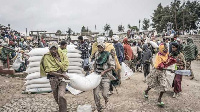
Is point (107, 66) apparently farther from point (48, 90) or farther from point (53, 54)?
point (48, 90)

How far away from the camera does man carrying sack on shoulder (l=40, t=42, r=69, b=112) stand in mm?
3668

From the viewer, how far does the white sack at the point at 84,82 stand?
363cm

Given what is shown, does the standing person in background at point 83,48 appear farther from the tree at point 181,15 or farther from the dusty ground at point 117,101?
the tree at point 181,15

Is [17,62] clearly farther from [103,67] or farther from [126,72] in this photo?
[103,67]

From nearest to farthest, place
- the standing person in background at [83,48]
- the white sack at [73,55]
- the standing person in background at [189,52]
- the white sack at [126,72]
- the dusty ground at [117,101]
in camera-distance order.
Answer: the dusty ground at [117,101], the white sack at [126,72], the white sack at [73,55], the standing person in background at [83,48], the standing person in background at [189,52]

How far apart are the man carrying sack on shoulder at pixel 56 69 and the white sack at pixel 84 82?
0.51ft

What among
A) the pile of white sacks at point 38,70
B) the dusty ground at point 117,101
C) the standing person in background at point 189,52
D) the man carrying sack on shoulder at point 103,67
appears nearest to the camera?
the man carrying sack on shoulder at point 103,67

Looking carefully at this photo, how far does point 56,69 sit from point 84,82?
581 mm

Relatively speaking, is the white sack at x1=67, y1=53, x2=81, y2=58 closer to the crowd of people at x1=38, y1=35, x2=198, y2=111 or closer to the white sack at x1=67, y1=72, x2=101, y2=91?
the crowd of people at x1=38, y1=35, x2=198, y2=111

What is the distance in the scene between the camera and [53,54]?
3.76m

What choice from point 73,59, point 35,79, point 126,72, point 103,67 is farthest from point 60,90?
point 73,59

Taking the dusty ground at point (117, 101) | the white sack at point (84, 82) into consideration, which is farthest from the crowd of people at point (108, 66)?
the dusty ground at point (117, 101)

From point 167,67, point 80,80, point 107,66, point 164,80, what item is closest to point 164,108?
point 164,80

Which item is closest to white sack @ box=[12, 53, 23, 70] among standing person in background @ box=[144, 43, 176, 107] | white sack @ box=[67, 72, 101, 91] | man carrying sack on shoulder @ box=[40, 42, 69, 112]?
man carrying sack on shoulder @ box=[40, 42, 69, 112]
